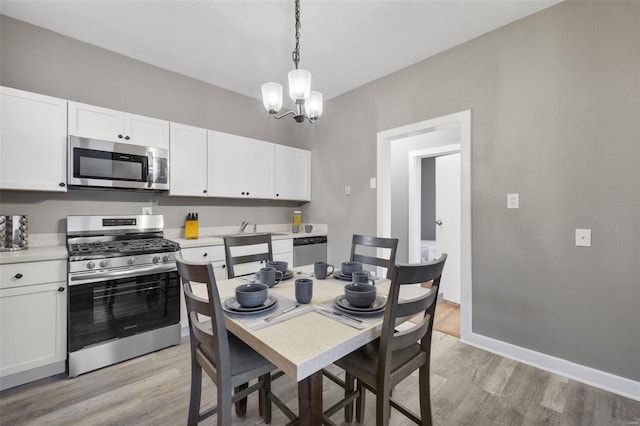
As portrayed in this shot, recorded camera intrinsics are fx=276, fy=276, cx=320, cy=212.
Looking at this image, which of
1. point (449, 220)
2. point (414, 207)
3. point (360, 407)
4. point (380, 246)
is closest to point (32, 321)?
point (360, 407)

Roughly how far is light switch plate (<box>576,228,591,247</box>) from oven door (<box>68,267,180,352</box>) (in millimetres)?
3223

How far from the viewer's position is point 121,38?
99.5 inches

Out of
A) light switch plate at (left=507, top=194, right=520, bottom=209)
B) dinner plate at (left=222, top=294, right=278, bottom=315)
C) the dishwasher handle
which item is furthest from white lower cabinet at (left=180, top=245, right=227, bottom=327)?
light switch plate at (left=507, top=194, right=520, bottom=209)

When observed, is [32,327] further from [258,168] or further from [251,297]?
[258,168]

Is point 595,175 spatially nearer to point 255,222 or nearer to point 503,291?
point 503,291

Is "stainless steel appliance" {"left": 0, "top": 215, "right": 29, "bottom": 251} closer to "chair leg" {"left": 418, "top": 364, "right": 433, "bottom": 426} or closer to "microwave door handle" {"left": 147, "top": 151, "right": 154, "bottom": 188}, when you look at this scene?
"microwave door handle" {"left": 147, "top": 151, "right": 154, "bottom": 188}

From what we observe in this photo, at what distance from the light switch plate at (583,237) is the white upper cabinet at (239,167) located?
304cm

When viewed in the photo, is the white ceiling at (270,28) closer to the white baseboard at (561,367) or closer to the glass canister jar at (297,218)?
the glass canister jar at (297,218)

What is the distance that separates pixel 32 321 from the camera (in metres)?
1.91

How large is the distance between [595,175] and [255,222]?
344 centimetres

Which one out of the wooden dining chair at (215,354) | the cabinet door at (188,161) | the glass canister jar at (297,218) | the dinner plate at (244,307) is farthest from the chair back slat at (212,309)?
the glass canister jar at (297,218)

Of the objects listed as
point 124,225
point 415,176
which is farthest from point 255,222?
point 415,176

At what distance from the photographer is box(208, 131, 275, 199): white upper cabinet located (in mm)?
3131

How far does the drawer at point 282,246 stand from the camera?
10.5 feet
